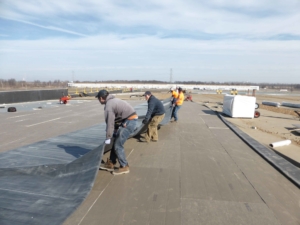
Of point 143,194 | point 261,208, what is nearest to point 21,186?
point 143,194

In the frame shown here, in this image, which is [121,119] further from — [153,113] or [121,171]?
[153,113]

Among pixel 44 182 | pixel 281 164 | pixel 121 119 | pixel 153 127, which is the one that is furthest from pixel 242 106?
pixel 44 182

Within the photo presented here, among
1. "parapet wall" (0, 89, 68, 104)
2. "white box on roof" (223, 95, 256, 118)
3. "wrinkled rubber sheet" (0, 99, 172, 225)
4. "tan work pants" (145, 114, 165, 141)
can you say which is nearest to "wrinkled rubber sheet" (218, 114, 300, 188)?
"tan work pants" (145, 114, 165, 141)

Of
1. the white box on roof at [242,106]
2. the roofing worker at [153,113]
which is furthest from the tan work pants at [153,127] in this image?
the white box on roof at [242,106]

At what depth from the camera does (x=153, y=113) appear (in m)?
6.00

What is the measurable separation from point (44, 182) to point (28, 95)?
726 inches

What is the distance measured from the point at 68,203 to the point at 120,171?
1167mm

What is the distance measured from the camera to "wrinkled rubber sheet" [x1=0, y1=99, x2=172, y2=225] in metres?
2.58

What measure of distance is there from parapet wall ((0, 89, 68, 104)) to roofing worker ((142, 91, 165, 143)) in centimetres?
1536

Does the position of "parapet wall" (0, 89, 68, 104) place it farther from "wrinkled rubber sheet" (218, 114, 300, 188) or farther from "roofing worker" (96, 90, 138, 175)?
"wrinkled rubber sheet" (218, 114, 300, 188)

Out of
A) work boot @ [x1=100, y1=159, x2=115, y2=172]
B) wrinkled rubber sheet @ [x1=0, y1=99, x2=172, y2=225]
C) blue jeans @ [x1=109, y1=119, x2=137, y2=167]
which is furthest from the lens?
work boot @ [x1=100, y1=159, x2=115, y2=172]

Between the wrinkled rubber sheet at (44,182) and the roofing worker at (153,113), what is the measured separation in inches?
70.7

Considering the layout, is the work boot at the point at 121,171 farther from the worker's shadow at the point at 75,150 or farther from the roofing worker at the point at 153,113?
the roofing worker at the point at 153,113

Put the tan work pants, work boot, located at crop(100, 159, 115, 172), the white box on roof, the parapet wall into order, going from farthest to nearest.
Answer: the parapet wall → the white box on roof → the tan work pants → work boot, located at crop(100, 159, 115, 172)
